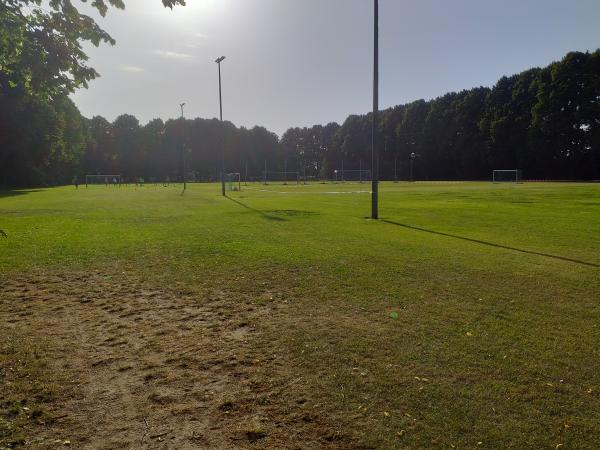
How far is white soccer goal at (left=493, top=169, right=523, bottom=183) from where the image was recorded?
72.1 metres

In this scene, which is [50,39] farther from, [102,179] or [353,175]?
[102,179]

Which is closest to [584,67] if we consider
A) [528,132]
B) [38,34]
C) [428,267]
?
[528,132]

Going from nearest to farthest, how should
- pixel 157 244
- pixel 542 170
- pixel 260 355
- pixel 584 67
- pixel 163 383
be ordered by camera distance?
1. pixel 163 383
2. pixel 260 355
3. pixel 157 244
4. pixel 584 67
5. pixel 542 170

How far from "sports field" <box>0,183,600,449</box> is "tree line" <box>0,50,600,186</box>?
2998cm

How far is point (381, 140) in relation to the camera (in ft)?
386

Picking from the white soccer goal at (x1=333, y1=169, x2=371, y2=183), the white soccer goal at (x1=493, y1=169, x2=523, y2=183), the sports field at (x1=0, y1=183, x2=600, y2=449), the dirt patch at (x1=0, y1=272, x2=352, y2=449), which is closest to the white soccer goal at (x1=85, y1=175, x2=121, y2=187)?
the white soccer goal at (x1=333, y1=169, x2=371, y2=183)

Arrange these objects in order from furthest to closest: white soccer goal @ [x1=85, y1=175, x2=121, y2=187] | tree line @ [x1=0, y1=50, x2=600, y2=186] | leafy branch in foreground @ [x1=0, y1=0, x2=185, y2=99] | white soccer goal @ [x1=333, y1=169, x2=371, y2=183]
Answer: white soccer goal @ [x1=85, y1=175, x2=121, y2=187], white soccer goal @ [x1=333, y1=169, x2=371, y2=183], tree line @ [x1=0, y1=50, x2=600, y2=186], leafy branch in foreground @ [x1=0, y1=0, x2=185, y2=99]

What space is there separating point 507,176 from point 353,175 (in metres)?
39.3

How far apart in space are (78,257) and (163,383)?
706 centimetres

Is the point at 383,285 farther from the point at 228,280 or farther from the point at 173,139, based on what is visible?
the point at 173,139

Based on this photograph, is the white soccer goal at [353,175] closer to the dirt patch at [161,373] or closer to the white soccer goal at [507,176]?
the white soccer goal at [507,176]

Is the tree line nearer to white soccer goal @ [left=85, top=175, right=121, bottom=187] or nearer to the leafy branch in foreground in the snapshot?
white soccer goal @ [left=85, top=175, right=121, bottom=187]

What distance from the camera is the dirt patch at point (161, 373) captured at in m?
3.54

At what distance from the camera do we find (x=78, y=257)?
34.3ft
